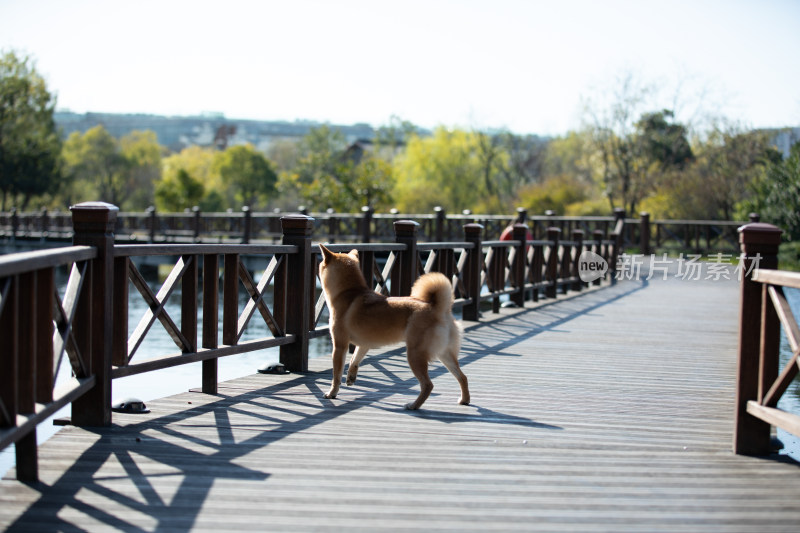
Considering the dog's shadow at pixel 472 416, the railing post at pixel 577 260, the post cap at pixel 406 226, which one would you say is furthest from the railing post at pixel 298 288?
the railing post at pixel 577 260

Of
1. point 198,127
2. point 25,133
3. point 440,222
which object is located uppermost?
point 198,127

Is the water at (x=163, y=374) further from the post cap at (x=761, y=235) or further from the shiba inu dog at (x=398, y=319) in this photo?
the post cap at (x=761, y=235)

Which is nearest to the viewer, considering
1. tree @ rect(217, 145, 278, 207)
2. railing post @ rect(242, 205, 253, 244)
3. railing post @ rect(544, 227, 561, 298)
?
railing post @ rect(544, 227, 561, 298)

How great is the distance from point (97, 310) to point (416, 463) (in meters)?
1.91

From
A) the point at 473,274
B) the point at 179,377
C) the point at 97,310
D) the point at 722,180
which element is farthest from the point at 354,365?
the point at 722,180

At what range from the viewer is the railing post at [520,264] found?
13047 millimetres

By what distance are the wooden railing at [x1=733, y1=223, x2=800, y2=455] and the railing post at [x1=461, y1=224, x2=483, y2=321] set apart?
6374 millimetres

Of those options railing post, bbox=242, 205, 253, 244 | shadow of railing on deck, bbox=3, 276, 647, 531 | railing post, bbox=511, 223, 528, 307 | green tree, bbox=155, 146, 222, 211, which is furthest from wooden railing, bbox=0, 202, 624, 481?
green tree, bbox=155, 146, 222, 211

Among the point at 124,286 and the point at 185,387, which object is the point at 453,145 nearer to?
the point at 185,387

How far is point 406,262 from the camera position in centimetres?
875

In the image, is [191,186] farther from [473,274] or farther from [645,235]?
[473,274]

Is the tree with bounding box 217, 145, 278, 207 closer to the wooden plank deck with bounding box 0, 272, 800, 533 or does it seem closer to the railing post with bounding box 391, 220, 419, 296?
the railing post with bounding box 391, 220, 419, 296

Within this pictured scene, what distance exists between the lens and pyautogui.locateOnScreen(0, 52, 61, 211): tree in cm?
5256

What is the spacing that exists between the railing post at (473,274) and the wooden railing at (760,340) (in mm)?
6374
